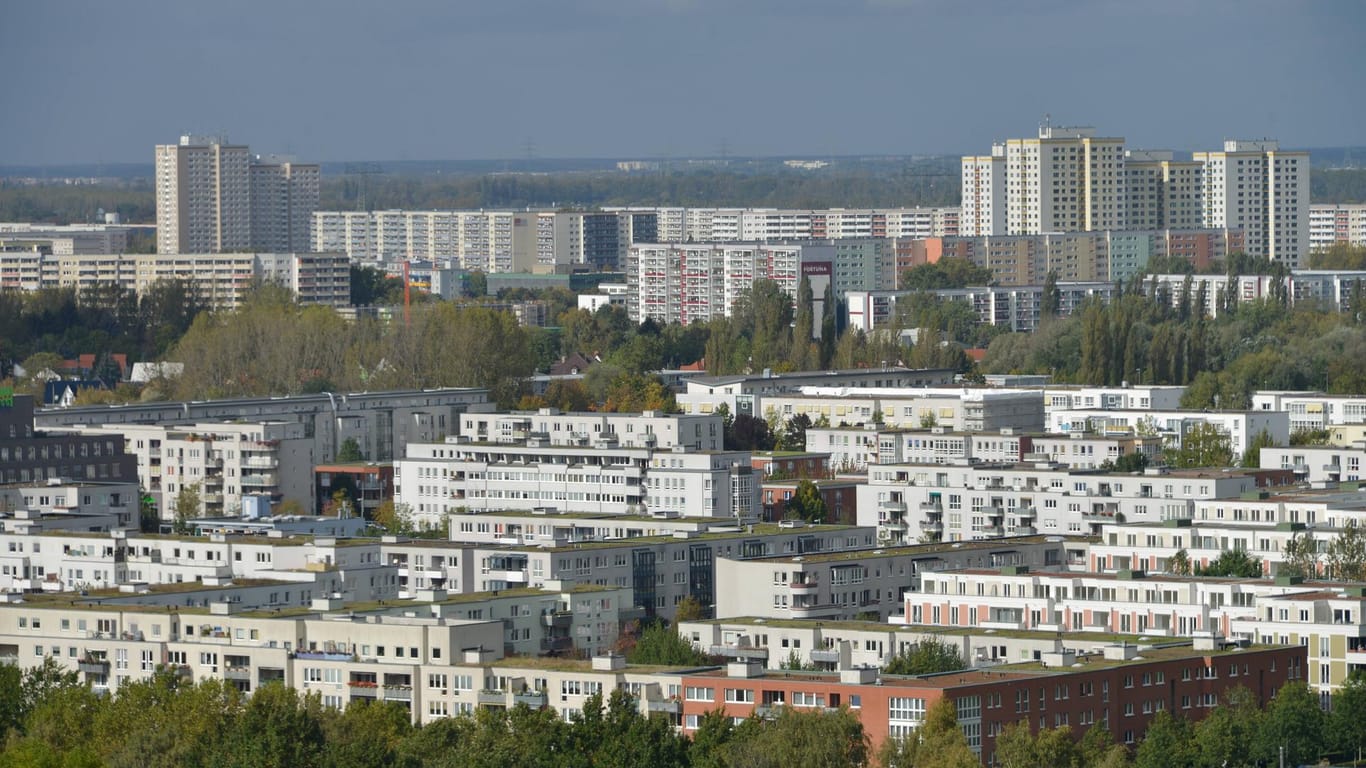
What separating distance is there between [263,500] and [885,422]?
12.4 metres

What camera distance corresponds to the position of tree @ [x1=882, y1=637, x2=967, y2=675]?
23.3 m

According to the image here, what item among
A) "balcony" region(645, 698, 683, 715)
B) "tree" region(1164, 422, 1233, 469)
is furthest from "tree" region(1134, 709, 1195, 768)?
"tree" region(1164, 422, 1233, 469)

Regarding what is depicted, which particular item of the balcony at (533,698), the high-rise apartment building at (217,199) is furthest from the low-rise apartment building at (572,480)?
the high-rise apartment building at (217,199)

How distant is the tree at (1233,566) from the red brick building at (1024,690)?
591cm

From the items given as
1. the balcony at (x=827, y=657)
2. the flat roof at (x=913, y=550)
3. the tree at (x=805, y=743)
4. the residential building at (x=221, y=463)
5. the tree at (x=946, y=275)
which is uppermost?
the tree at (x=946, y=275)

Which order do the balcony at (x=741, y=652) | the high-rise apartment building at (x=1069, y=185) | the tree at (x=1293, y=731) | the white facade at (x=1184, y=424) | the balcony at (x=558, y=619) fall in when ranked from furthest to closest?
the high-rise apartment building at (x=1069, y=185), the white facade at (x=1184, y=424), the balcony at (x=558, y=619), the balcony at (x=741, y=652), the tree at (x=1293, y=731)

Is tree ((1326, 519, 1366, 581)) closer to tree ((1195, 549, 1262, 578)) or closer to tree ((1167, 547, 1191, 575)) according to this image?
tree ((1195, 549, 1262, 578))

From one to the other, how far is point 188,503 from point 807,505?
8033 mm

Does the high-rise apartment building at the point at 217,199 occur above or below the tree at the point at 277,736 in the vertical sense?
above

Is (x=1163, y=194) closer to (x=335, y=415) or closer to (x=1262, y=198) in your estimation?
(x=1262, y=198)

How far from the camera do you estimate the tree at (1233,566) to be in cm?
2981

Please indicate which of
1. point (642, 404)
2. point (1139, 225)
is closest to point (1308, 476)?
point (642, 404)

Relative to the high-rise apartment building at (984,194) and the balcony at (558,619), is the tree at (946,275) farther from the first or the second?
the balcony at (558,619)

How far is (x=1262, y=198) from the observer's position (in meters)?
91.0
